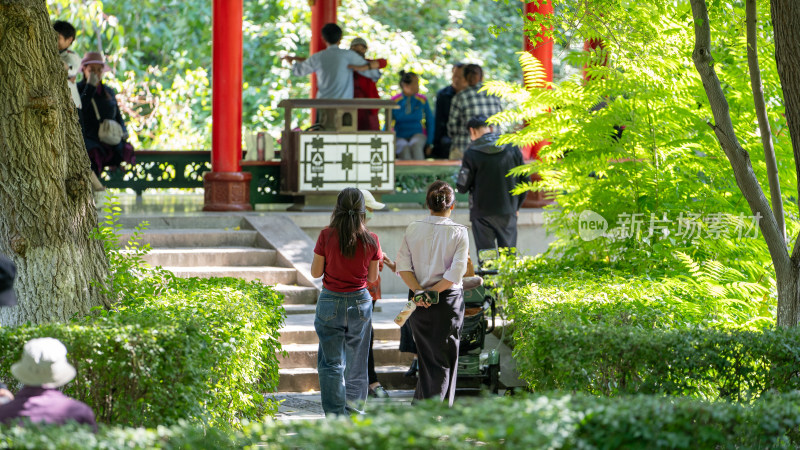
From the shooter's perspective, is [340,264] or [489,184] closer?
[340,264]

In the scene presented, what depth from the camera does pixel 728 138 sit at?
21.1 feet

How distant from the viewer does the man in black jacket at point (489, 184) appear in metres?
10.1

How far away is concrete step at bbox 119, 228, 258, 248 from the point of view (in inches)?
434

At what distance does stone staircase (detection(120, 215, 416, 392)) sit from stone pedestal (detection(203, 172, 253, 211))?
38.8 inches

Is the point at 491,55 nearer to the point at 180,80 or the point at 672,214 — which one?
the point at 180,80

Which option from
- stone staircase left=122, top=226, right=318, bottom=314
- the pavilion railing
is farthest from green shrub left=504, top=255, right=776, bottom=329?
the pavilion railing

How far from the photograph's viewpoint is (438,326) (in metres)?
6.80

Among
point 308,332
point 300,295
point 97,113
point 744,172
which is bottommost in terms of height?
point 308,332

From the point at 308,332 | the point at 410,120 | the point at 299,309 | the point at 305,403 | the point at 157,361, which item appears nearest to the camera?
the point at 157,361

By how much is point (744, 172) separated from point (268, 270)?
535 cm

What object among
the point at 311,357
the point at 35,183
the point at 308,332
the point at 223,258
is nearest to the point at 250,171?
the point at 223,258

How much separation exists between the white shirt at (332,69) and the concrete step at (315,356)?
551 cm

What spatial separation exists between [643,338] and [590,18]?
3.57m
